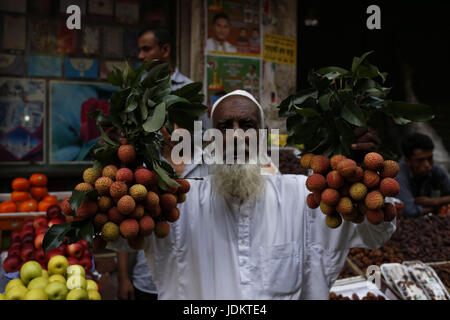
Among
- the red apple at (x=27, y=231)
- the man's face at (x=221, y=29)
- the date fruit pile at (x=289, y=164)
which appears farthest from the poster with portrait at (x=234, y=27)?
the red apple at (x=27, y=231)

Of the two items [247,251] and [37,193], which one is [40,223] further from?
[247,251]

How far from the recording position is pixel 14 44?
3.62 meters

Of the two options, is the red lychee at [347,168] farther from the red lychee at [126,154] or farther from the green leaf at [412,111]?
the red lychee at [126,154]

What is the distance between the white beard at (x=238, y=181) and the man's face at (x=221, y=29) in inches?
93.4

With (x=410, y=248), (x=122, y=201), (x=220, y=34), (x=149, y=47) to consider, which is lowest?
(x=410, y=248)

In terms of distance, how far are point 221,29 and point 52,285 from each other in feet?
10.2

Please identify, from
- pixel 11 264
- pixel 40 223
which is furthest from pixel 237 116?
pixel 40 223

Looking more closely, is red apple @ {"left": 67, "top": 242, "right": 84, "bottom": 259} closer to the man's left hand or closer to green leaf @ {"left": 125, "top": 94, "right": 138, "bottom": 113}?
green leaf @ {"left": 125, "top": 94, "right": 138, "bottom": 113}

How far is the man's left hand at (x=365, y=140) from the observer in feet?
4.33

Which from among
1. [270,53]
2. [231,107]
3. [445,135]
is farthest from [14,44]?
[445,135]

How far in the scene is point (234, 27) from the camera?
149 inches

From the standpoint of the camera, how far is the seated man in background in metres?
3.32

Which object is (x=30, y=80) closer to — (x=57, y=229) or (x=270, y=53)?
(x=270, y=53)

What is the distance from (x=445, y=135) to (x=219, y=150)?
186 inches
